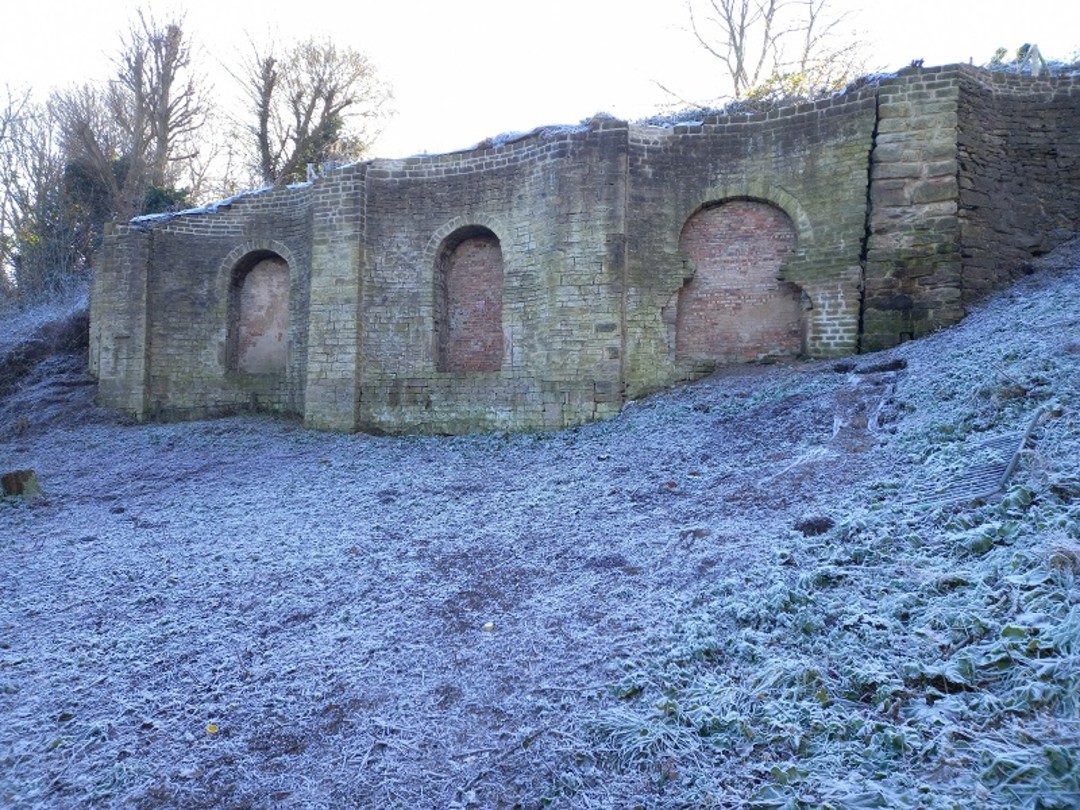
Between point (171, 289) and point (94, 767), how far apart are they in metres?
11.8

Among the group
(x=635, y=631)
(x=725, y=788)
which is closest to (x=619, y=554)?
(x=635, y=631)

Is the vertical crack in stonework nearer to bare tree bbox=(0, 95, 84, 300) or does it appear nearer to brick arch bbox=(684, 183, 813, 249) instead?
brick arch bbox=(684, 183, 813, 249)

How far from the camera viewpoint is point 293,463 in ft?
30.4

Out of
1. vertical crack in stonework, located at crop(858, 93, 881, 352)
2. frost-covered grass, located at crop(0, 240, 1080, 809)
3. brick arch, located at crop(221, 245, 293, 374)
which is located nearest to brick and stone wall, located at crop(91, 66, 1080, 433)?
vertical crack in stonework, located at crop(858, 93, 881, 352)

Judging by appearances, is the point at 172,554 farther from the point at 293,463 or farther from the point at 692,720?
the point at 692,720

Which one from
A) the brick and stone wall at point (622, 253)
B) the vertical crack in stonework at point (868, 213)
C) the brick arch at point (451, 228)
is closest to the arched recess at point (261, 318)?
the brick and stone wall at point (622, 253)

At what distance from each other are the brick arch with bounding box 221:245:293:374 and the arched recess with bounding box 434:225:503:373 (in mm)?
3633

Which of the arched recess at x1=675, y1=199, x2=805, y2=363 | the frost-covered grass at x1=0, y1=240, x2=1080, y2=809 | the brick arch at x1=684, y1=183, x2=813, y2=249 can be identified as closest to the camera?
the frost-covered grass at x1=0, y1=240, x2=1080, y2=809

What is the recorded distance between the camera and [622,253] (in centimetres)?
971

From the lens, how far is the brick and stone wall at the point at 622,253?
8.87 meters

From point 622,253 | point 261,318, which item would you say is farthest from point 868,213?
point 261,318

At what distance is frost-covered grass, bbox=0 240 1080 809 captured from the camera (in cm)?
255

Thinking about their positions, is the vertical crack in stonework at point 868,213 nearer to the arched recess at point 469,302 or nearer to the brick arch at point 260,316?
the arched recess at point 469,302

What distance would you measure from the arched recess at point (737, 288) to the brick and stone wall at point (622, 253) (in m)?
0.03
